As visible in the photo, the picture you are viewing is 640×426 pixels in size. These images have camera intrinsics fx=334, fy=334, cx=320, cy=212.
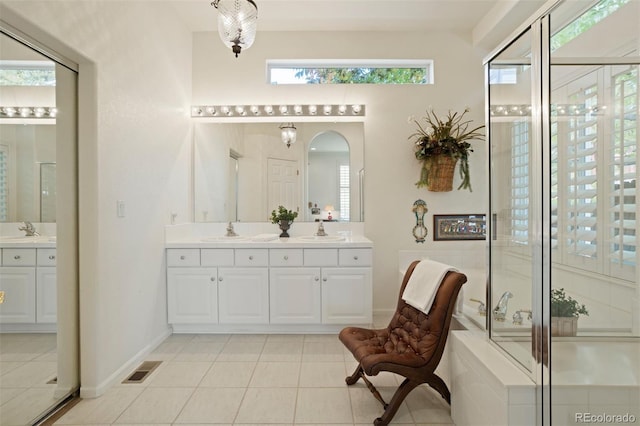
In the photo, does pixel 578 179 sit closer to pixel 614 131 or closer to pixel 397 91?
pixel 614 131

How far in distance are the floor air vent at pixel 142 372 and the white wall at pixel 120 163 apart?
0.07 meters

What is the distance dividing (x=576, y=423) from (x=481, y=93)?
10.9 ft

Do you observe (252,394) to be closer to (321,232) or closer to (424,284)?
(424,284)

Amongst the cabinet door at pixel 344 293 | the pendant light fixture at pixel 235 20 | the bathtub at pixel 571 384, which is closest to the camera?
the bathtub at pixel 571 384

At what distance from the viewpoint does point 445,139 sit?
Answer: 3.54 meters

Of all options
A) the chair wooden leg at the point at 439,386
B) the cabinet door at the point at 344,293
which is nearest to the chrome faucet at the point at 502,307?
the chair wooden leg at the point at 439,386

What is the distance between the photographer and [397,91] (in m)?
3.74

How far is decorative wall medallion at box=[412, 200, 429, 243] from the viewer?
12.3 feet

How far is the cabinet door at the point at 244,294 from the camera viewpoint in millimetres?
3139

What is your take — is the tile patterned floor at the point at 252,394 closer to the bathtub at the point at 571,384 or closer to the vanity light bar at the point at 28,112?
the bathtub at the point at 571,384

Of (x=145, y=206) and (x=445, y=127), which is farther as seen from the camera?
(x=445, y=127)

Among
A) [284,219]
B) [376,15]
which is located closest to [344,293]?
[284,219]

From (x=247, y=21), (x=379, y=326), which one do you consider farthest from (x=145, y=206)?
(x=379, y=326)

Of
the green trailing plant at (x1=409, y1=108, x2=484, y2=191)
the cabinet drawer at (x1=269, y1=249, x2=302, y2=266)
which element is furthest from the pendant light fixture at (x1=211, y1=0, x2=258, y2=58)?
the green trailing plant at (x1=409, y1=108, x2=484, y2=191)
